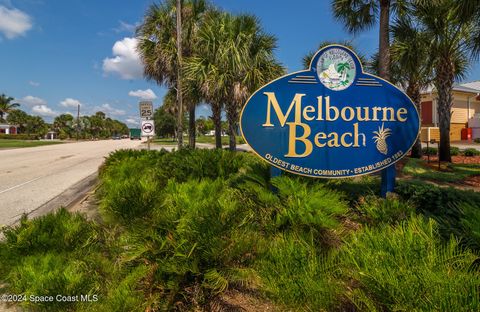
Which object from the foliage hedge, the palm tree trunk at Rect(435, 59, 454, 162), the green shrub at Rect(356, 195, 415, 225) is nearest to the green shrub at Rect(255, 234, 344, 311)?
the foliage hedge

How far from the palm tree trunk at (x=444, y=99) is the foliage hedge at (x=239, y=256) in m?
12.6

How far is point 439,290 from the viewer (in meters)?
1.47

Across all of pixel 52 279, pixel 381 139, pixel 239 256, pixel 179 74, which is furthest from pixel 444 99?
pixel 52 279

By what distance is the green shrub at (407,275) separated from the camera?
1.45m

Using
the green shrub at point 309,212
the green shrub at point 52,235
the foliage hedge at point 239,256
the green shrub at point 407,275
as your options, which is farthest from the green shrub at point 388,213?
the green shrub at point 52,235

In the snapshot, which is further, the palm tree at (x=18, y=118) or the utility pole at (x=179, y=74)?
the palm tree at (x=18, y=118)

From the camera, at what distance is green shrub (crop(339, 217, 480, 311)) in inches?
57.2

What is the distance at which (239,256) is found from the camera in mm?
2387

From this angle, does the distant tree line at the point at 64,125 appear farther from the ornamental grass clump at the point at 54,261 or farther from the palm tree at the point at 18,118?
the ornamental grass clump at the point at 54,261

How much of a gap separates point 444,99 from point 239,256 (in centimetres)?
1553

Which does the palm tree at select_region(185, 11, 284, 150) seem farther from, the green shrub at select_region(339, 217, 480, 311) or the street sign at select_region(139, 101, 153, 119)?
the green shrub at select_region(339, 217, 480, 311)

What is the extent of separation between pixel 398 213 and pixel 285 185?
4.17 feet

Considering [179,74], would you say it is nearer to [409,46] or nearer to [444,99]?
[409,46]

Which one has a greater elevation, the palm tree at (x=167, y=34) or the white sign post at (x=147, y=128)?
the palm tree at (x=167, y=34)
